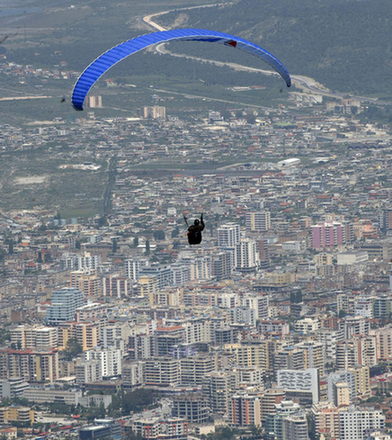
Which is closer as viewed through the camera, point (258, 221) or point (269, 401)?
point (269, 401)

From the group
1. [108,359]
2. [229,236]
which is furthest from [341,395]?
[229,236]

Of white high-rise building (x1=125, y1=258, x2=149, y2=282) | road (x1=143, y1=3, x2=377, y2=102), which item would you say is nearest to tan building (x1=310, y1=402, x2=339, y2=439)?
white high-rise building (x1=125, y1=258, x2=149, y2=282)

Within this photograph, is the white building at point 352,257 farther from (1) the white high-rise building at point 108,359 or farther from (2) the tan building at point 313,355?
(1) the white high-rise building at point 108,359

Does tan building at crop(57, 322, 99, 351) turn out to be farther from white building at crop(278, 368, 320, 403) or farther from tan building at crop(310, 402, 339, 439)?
tan building at crop(310, 402, 339, 439)

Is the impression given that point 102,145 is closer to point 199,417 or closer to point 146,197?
point 146,197

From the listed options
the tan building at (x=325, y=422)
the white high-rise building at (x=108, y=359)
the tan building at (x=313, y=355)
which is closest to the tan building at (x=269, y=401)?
the tan building at (x=325, y=422)

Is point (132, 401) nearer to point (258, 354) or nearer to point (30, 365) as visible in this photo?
point (258, 354)

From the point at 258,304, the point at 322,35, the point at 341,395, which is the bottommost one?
the point at 341,395
